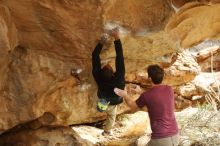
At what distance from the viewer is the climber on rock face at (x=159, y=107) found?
5062 millimetres

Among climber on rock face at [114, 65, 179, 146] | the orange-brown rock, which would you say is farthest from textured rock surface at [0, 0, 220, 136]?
climber on rock face at [114, 65, 179, 146]

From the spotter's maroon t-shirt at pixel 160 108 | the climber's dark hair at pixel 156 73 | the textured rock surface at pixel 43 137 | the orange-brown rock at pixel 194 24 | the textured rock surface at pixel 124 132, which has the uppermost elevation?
the orange-brown rock at pixel 194 24

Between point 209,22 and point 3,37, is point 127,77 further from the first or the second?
point 3,37

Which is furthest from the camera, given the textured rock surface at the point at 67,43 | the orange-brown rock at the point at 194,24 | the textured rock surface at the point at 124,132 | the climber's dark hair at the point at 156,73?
the textured rock surface at the point at 124,132

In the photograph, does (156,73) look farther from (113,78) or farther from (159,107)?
(113,78)

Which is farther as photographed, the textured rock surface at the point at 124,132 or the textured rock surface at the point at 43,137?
the textured rock surface at the point at 124,132

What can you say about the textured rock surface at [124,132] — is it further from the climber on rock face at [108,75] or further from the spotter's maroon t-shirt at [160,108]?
the spotter's maroon t-shirt at [160,108]

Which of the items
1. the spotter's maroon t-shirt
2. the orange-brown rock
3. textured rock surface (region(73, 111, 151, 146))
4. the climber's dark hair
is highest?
the orange-brown rock

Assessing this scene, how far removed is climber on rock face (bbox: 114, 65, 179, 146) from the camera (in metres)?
5.06

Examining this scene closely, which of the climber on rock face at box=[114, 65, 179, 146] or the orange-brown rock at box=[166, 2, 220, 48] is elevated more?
the orange-brown rock at box=[166, 2, 220, 48]

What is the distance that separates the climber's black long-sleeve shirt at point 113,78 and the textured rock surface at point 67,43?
33cm

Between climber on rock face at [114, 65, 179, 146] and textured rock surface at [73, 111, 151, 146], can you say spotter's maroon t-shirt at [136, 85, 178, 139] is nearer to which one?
climber on rock face at [114, 65, 179, 146]

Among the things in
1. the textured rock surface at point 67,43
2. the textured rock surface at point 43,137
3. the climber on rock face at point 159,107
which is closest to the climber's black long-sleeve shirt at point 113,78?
the textured rock surface at point 67,43

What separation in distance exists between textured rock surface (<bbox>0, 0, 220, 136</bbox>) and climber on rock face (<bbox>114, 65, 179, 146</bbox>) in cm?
126
